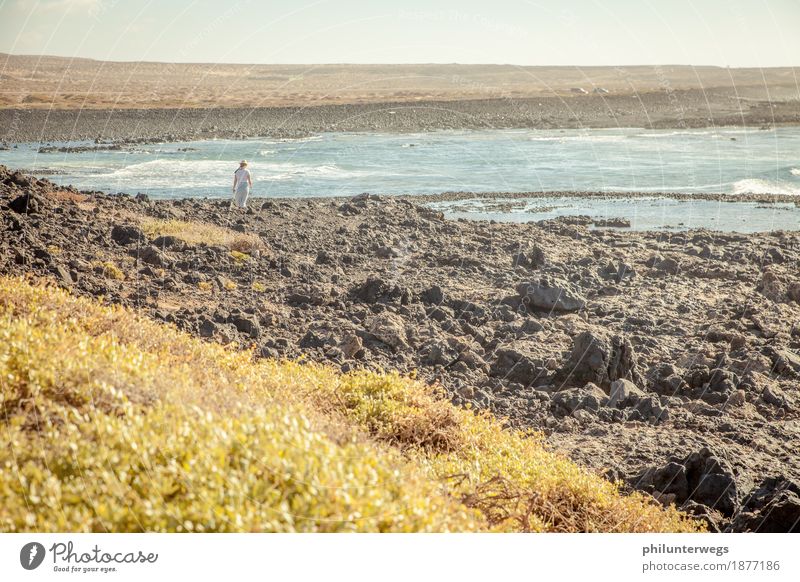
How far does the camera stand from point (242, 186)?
990 inches

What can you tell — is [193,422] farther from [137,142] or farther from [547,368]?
[137,142]

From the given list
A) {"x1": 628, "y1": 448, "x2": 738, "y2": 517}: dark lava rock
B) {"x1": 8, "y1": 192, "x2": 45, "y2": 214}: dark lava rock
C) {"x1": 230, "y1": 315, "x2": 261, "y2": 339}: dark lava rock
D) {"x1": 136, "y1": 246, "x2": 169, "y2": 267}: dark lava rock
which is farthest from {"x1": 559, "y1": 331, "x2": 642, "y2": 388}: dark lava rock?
{"x1": 8, "y1": 192, "x2": 45, "y2": 214}: dark lava rock

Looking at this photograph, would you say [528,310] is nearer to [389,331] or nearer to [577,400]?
[389,331]

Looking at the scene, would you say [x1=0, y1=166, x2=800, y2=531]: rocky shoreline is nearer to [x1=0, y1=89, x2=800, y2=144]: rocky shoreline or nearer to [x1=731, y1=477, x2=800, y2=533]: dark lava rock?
[x1=731, y1=477, x2=800, y2=533]: dark lava rock

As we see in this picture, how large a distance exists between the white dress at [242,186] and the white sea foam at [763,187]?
2057cm

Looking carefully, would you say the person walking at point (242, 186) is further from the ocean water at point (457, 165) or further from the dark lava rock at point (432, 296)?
the dark lava rock at point (432, 296)

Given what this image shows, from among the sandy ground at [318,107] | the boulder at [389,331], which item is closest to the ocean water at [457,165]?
the sandy ground at [318,107]

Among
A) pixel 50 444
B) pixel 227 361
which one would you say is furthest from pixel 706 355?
pixel 50 444

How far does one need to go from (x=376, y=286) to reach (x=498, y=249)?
6029mm

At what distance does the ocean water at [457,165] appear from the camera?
34906mm

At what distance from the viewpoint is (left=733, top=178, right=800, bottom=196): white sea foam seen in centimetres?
3369

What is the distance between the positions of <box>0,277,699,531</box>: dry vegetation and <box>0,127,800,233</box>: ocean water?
1986 cm

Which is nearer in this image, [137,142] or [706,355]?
[706,355]

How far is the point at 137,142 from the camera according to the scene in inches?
2162
